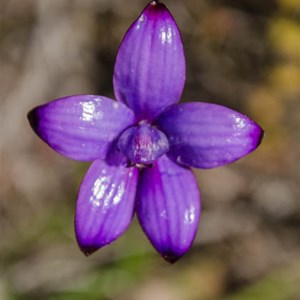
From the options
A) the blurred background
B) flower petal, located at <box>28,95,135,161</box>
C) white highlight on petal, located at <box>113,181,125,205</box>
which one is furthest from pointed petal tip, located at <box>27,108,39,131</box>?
the blurred background

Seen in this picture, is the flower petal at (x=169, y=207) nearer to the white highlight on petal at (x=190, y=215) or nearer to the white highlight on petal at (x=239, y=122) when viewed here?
the white highlight on petal at (x=190, y=215)

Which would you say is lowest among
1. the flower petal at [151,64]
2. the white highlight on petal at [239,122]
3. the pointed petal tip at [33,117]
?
the white highlight on petal at [239,122]

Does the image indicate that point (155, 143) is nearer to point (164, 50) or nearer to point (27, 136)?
Answer: point (164, 50)

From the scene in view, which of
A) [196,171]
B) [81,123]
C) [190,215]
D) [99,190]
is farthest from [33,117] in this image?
[196,171]

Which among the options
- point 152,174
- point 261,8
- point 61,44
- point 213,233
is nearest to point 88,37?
point 61,44

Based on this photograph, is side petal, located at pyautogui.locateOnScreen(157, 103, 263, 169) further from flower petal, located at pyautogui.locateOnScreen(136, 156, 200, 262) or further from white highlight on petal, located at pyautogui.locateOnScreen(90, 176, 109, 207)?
white highlight on petal, located at pyautogui.locateOnScreen(90, 176, 109, 207)

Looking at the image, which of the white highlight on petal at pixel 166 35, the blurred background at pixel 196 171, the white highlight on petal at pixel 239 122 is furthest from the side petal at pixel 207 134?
the blurred background at pixel 196 171

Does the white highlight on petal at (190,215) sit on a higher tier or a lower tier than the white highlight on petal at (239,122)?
lower
